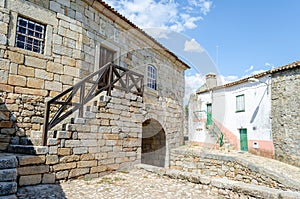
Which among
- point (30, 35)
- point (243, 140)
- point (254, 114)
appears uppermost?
point (30, 35)

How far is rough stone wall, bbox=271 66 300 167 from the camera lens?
10.1 m

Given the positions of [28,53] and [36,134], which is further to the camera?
[28,53]

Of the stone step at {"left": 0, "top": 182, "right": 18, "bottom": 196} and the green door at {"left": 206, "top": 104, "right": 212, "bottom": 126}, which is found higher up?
the green door at {"left": 206, "top": 104, "right": 212, "bottom": 126}

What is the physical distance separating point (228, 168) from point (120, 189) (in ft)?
17.7

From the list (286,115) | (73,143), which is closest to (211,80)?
(286,115)

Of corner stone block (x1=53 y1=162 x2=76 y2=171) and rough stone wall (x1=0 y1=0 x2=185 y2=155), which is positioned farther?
rough stone wall (x1=0 y1=0 x2=185 y2=155)

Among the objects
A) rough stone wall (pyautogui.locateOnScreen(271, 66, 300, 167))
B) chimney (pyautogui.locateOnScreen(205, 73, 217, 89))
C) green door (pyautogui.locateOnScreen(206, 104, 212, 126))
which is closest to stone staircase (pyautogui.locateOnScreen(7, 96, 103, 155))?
rough stone wall (pyautogui.locateOnScreen(271, 66, 300, 167))

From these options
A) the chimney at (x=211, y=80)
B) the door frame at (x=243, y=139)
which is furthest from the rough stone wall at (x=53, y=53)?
the chimney at (x=211, y=80)

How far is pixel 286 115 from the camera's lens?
1052 cm

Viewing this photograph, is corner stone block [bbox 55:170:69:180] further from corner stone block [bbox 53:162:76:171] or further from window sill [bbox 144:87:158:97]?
window sill [bbox 144:87:158:97]

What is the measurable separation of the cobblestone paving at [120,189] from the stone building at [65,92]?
29 cm

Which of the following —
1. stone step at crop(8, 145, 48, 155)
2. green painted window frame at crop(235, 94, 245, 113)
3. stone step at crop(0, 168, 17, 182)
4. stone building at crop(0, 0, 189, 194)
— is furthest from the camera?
green painted window frame at crop(235, 94, 245, 113)

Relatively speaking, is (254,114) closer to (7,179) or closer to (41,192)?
(41,192)

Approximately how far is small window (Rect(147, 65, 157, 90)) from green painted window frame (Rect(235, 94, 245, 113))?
6.81m
